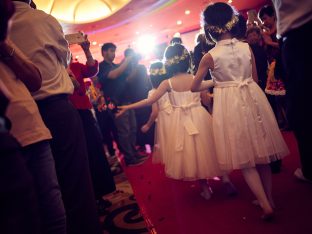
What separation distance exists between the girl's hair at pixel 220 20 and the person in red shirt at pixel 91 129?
971 mm

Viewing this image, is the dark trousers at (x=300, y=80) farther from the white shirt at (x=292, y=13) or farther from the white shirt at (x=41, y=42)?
the white shirt at (x=41, y=42)

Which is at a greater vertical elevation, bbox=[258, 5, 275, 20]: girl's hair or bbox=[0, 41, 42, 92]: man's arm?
bbox=[258, 5, 275, 20]: girl's hair

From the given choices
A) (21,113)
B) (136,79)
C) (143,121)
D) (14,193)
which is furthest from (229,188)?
(143,121)

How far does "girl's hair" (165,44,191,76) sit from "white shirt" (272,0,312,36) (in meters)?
1.38

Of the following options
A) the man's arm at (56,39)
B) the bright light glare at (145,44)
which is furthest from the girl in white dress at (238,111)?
the bright light glare at (145,44)

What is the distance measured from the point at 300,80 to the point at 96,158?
1.74 meters

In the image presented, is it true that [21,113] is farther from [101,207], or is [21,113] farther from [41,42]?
[101,207]

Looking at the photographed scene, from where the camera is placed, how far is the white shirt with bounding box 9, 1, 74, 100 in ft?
4.86

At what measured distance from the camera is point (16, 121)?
1116 millimetres

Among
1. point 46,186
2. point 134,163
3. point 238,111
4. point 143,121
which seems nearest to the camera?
point 46,186

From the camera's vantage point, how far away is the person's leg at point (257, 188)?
207cm

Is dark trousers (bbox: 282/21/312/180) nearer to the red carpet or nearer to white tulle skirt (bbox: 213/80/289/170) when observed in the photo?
white tulle skirt (bbox: 213/80/289/170)

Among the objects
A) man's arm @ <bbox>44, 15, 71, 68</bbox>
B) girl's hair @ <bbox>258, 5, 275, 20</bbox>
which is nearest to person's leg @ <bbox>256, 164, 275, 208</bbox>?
man's arm @ <bbox>44, 15, 71, 68</bbox>

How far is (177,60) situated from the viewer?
2.99m
